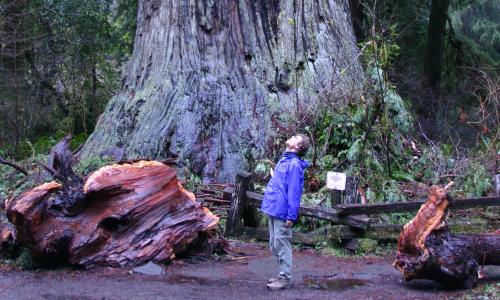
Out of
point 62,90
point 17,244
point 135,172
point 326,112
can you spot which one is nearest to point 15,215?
point 17,244

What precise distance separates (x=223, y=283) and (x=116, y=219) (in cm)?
162

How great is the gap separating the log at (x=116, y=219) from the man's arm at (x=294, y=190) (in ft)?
6.37

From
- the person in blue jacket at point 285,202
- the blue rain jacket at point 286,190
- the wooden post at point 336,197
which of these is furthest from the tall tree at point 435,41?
the blue rain jacket at point 286,190

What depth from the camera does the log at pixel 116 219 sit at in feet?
28.7

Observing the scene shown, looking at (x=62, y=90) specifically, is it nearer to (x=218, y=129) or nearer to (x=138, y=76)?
(x=138, y=76)

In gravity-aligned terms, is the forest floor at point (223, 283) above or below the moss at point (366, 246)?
below

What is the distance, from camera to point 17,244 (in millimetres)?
9453

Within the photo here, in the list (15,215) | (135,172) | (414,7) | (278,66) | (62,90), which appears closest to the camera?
(15,215)

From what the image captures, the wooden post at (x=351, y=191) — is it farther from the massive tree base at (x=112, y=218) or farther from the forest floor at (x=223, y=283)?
→ the massive tree base at (x=112, y=218)

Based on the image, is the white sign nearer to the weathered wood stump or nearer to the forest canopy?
the forest canopy

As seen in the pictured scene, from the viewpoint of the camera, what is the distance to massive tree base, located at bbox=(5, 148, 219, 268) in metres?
8.76

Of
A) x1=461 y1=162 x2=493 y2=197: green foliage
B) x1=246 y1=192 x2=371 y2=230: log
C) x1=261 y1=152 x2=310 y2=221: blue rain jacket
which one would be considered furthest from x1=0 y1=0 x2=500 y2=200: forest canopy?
x1=261 y1=152 x2=310 y2=221: blue rain jacket

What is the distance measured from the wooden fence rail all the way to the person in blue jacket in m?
2.31

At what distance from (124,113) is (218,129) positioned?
7.51 feet
